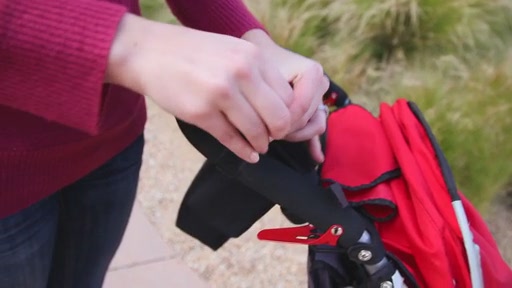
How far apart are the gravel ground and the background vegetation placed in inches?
17.0

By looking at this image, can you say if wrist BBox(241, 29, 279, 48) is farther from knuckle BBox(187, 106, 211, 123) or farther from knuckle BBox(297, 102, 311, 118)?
knuckle BBox(187, 106, 211, 123)

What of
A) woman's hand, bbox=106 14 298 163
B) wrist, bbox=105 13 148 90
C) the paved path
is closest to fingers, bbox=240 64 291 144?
woman's hand, bbox=106 14 298 163

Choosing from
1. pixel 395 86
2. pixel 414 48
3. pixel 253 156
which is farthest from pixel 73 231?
pixel 414 48

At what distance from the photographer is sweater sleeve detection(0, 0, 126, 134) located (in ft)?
2.24

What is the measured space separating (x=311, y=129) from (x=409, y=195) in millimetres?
337

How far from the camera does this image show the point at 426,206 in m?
1.21

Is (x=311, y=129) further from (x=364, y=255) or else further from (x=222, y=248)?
(x=222, y=248)

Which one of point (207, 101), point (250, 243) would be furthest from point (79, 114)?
point (250, 243)

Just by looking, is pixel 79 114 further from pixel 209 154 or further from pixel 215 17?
pixel 215 17

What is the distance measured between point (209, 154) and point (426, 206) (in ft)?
1.43

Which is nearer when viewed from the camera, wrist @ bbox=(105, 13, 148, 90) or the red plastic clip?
wrist @ bbox=(105, 13, 148, 90)

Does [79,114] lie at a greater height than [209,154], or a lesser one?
greater

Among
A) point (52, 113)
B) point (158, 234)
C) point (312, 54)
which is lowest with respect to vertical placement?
point (158, 234)

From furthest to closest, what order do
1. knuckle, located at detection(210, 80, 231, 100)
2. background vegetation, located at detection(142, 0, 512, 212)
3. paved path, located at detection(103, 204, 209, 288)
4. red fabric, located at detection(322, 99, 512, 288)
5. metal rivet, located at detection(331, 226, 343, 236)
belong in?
background vegetation, located at detection(142, 0, 512, 212)
paved path, located at detection(103, 204, 209, 288)
red fabric, located at detection(322, 99, 512, 288)
metal rivet, located at detection(331, 226, 343, 236)
knuckle, located at detection(210, 80, 231, 100)
